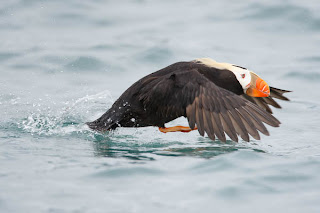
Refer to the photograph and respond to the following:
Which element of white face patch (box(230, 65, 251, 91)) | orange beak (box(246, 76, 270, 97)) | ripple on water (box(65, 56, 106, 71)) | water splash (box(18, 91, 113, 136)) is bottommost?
water splash (box(18, 91, 113, 136))

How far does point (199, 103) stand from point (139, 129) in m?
1.50

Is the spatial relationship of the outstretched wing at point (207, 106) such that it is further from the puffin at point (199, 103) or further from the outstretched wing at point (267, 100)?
the outstretched wing at point (267, 100)

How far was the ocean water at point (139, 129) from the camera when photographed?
184 inches

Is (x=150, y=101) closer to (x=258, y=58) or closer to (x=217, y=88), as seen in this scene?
(x=217, y=88)

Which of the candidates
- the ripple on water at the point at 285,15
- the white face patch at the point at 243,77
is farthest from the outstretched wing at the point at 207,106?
the ripple on water at the point at 285,15

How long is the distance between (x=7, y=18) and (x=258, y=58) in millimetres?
4883

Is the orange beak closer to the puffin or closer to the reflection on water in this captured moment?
the puffin

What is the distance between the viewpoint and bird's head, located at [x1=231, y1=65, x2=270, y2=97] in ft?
20.7

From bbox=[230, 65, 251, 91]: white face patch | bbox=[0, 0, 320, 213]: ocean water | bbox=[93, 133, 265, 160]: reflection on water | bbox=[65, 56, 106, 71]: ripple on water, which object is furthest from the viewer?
bbox=[65, 56, 106, 71]: ripple on water

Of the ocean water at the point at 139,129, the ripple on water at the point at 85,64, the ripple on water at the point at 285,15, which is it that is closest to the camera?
the ocean water at the point at 139,129

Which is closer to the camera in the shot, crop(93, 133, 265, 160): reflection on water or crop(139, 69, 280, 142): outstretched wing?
crop(139, 69, 280, 142): outstretched wing

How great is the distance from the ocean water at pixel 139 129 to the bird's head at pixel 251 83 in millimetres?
596

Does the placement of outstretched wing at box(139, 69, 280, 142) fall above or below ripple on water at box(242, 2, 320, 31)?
below

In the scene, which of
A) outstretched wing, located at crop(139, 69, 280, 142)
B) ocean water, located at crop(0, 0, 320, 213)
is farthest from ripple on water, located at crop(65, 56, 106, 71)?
outstretched wing, located at crop(139, 69, 280, 142)
